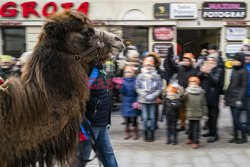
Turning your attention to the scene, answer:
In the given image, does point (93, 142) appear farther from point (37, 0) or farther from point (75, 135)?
point (37, 0)

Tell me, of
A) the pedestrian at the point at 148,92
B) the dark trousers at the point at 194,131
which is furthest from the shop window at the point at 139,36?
the dark trousers at the point at 194,131

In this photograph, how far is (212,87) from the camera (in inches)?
301

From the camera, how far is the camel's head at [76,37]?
8.54 ft

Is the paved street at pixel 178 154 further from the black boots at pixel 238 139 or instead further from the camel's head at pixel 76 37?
the camel's head at pixel 76 37

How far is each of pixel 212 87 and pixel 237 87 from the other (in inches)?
18.7

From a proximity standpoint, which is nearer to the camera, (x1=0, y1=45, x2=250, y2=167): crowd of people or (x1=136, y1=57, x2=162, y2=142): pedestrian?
(x1=0, y1=45, x2=250, y2=167): crowd of people

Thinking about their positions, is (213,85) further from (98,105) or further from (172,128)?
(98,105)

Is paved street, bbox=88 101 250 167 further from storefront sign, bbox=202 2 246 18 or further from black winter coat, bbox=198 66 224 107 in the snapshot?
storefront sign, bbox=202 2 246 18

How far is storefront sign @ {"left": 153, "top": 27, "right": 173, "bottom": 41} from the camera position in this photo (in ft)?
52.5

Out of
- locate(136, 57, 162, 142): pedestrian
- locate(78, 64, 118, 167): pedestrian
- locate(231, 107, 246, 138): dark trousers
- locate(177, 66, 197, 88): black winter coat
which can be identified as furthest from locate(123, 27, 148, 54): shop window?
locate(78, 64, 118, 167): pedestrian

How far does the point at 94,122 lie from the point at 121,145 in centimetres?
351

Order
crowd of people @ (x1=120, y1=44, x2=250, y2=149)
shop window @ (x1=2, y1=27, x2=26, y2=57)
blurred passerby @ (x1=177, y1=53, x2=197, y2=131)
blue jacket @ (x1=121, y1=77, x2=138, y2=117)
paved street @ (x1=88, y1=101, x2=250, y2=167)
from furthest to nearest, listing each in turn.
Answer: shop window @ (x1=2, y1=27, x2=26, y2=57)
blurred passerby @ (x1=177, y1=53, x2=197, y2=131)
blue jacket @ (x1=121, y1=77, x2=138, y2=117)
crowd of people @ (x1=120, y1=44, x2=250, y2=149)
paved street @ (x1=88, y1=101, x2=250, y2=167)

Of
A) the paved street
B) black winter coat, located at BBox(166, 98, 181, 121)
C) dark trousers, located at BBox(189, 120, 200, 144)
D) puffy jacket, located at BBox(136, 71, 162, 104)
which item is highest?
puffy jacket, located at BBox(136, 71, 162, 104)

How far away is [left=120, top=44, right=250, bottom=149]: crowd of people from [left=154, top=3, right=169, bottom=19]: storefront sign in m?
8.22
